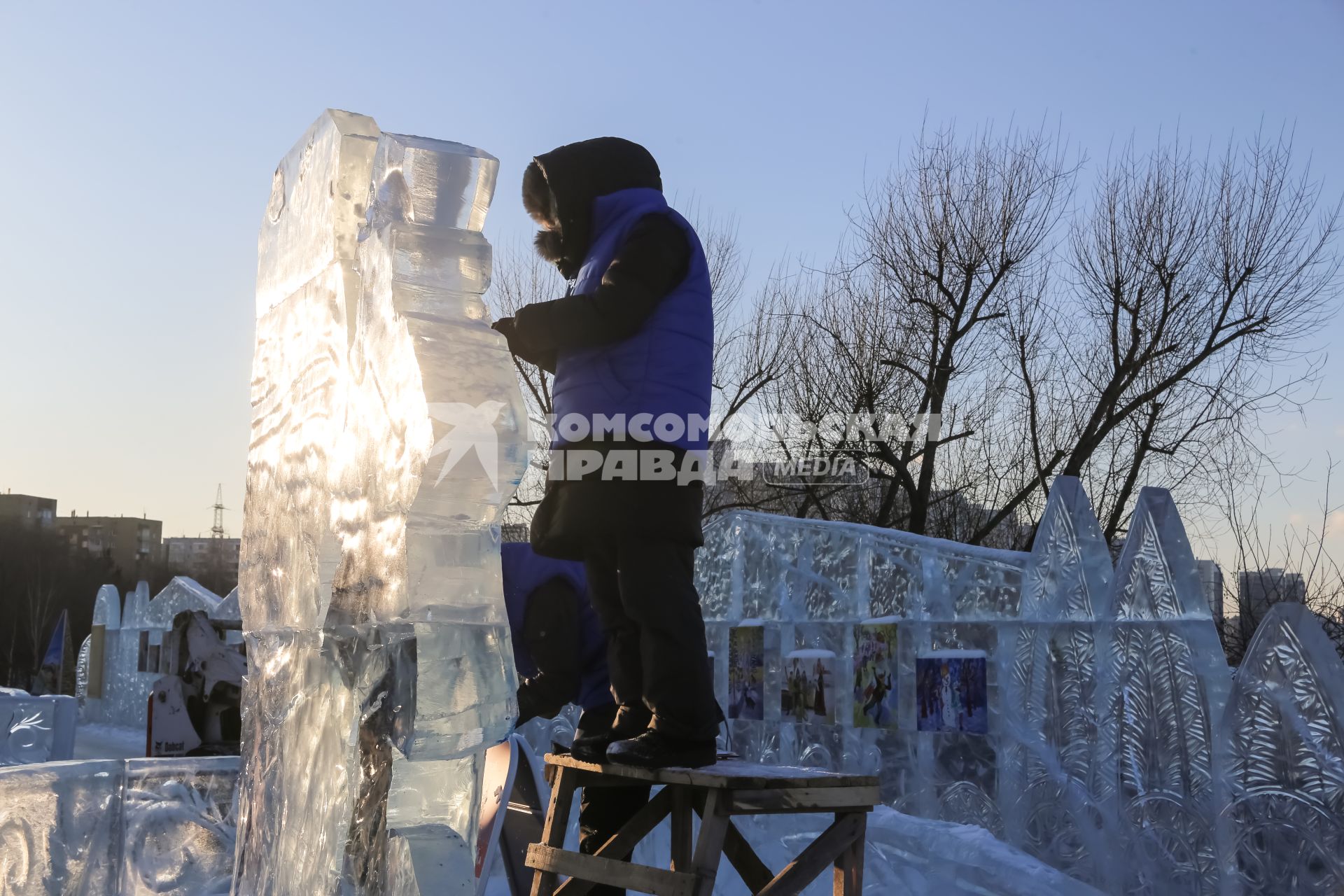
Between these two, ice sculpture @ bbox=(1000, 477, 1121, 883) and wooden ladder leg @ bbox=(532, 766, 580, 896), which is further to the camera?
ice sculpture @ bbox=(1000, 477, 1121, 883)

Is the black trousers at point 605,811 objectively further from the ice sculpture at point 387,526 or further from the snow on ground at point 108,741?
the snow on ground at point 108,741

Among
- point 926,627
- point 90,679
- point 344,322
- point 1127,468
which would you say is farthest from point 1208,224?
point 90,679

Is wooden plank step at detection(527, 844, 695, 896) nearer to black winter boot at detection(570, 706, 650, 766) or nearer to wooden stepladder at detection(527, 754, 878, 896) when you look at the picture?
wooden stepladder at detection(527, 754, 878, 896)

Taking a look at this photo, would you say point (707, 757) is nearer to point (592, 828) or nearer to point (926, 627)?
point (592, 828)

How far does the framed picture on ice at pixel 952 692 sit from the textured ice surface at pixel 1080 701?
1.9 inches

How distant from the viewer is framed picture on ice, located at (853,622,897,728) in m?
6.16

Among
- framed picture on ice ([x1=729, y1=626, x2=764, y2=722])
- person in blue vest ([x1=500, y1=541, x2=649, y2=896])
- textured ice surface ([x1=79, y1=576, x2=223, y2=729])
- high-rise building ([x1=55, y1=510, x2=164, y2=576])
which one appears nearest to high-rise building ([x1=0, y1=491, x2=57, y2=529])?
high-rise building ([x1=55, y1=510, x2=164, y2=576])

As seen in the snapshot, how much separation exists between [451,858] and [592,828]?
123 centimetres

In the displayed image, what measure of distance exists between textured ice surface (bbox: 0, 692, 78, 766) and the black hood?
3700 mm

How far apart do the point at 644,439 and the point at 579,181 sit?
59 centimetres

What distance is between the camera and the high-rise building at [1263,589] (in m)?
9.21

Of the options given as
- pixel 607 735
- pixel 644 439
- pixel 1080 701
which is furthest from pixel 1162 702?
pixel 644 439

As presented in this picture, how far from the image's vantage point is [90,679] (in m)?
16.3

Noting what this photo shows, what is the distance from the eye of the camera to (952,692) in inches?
226
